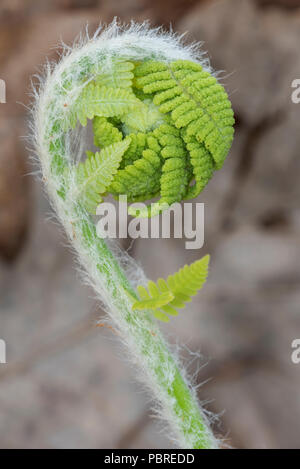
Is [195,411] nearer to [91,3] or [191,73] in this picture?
[191,73]

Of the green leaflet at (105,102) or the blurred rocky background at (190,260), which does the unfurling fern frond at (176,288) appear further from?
the blurred rocky background at (190,260)

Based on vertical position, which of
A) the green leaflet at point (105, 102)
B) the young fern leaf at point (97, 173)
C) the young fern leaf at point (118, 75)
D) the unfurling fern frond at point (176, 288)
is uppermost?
the young fern leaf at point (118, 75)

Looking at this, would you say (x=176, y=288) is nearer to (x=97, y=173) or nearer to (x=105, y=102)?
(x=97, y=173)

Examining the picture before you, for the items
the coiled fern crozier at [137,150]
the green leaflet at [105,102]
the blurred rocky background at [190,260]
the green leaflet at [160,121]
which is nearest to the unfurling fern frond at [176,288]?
the coiled fern crozier at [137,150]

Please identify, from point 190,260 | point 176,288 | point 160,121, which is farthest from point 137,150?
point 190,260

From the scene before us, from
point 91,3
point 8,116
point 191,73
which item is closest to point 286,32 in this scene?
point 91,3
